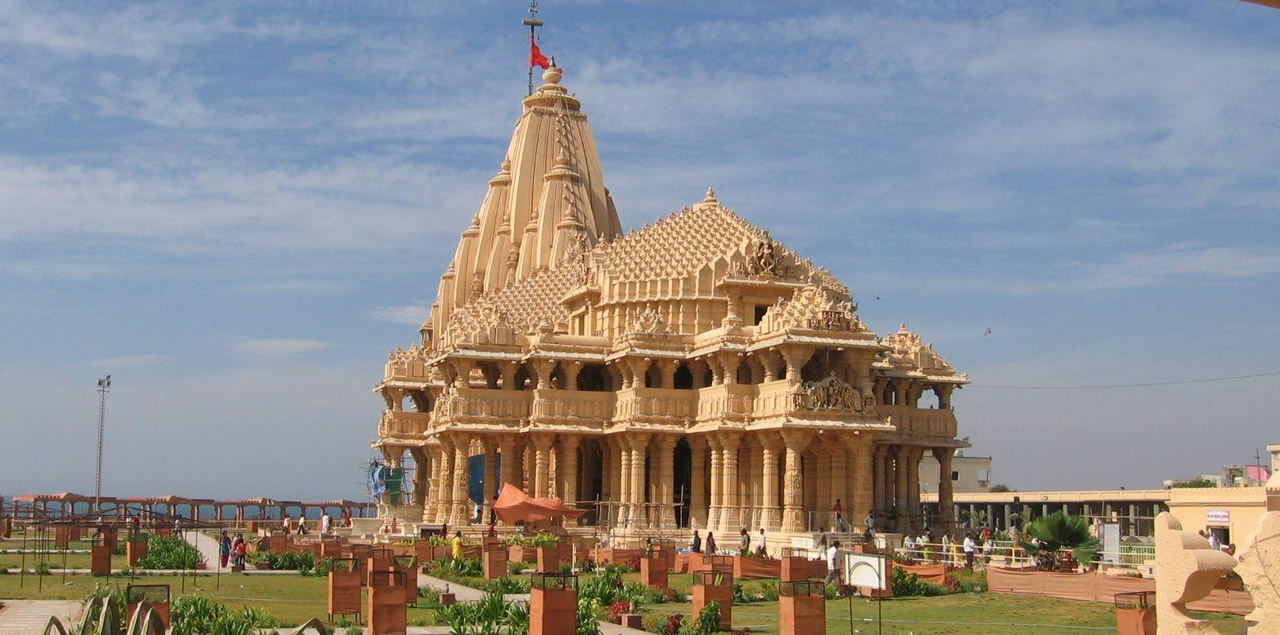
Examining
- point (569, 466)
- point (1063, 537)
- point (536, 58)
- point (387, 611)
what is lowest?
point (387, 611)

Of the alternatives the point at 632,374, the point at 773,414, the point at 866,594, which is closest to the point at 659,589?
the point at 866,594

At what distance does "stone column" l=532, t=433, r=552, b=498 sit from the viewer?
58906 mm

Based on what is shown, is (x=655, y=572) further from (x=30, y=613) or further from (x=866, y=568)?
(x=30, y=613)

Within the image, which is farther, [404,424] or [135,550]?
[404,424]

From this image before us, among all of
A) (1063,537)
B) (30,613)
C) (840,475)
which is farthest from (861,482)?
(30,613)

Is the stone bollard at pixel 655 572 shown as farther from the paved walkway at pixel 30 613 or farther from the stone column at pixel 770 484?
the stone column at pixel 770 484

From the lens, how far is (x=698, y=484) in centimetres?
5875

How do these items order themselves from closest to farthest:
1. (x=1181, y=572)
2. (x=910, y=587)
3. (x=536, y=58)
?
(x=1181, y=572), (x=910, y=587), (x=536, y=58)

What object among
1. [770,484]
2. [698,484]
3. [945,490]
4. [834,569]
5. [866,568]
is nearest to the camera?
[866,568]

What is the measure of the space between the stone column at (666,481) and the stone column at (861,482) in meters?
7.86

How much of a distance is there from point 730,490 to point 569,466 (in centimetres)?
714

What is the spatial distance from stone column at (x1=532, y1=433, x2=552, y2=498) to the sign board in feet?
96.6

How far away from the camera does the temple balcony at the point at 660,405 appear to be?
189ft

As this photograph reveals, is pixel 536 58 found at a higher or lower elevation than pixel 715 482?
higher
